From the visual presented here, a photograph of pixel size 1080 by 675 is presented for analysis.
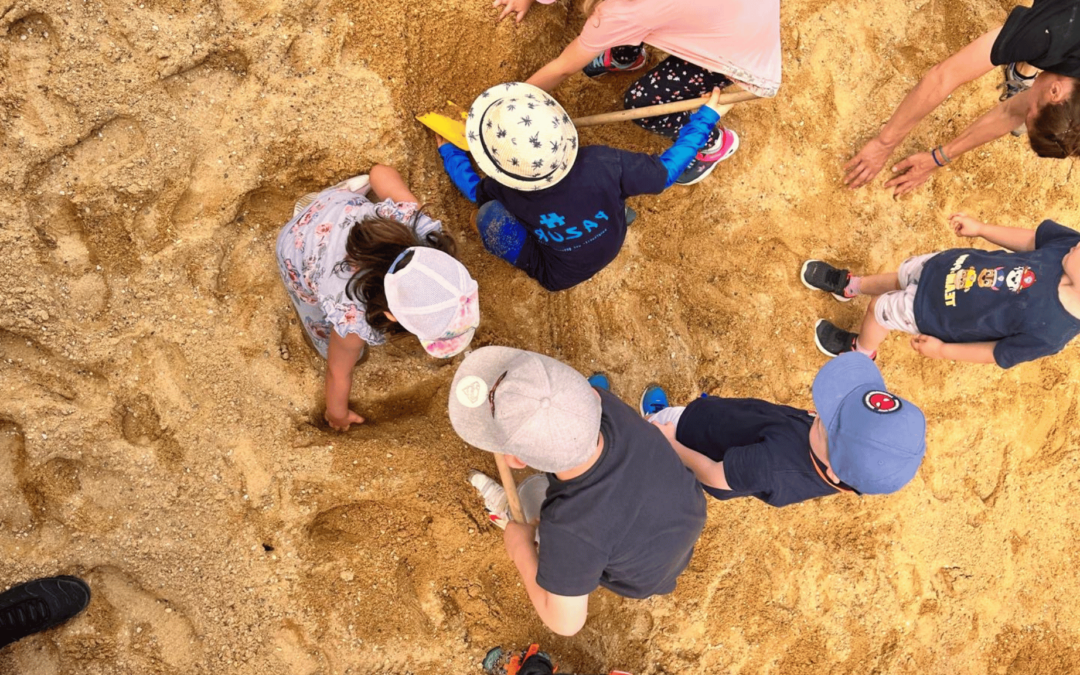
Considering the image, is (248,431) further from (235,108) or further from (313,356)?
(235,108)

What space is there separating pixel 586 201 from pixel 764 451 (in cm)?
97

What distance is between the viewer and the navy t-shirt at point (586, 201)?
216cm

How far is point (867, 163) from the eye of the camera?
2.87 metres

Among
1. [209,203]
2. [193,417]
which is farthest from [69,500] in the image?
[209,203]

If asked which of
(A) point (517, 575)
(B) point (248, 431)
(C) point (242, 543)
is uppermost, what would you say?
(B) point (248, 431)

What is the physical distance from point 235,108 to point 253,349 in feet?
2.75

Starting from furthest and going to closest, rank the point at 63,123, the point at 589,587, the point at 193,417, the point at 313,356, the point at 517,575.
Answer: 1. the point at 517,575
2. the point at 313,356
3. the point at 193,417
4. the point at 63,123
5. the point at 589,587

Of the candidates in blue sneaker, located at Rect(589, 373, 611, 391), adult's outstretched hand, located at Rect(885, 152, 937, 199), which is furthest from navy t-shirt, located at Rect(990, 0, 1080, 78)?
blue sneaker, located at Rect(589, 373, 611, 391)

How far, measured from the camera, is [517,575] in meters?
2.64

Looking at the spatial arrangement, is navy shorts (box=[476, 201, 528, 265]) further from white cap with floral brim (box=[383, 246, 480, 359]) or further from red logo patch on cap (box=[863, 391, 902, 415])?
red logo patch on cap (box=[863, 391, 902, 415])

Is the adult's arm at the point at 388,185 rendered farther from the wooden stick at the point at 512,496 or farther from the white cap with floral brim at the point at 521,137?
the wooden stick at the point at 512,496

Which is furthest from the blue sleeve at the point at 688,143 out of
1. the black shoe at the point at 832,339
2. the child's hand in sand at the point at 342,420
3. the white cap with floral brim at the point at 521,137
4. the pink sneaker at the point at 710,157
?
the child's hand in sand at the point at 342,420

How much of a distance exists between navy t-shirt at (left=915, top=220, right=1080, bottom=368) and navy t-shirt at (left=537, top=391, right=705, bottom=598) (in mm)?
1116

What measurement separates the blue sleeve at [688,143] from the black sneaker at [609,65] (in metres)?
0.44
